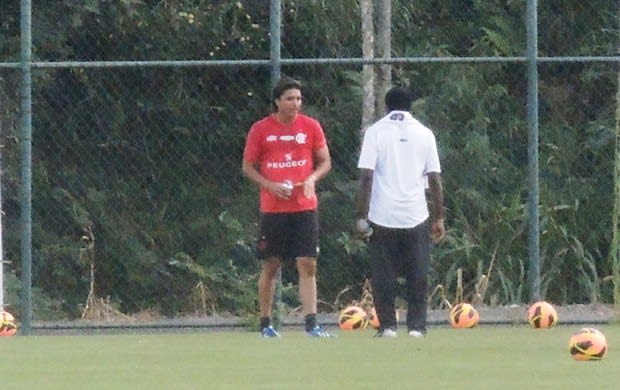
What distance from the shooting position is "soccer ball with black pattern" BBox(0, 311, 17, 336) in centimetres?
1434

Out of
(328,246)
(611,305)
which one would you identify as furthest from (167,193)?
(611,305)

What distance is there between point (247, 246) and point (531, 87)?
10.3 feet

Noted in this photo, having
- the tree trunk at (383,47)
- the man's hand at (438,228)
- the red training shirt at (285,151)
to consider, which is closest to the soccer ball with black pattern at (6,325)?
the red training shirt at (285,151)

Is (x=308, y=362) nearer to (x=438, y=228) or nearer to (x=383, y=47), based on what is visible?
(x=438, y=228)

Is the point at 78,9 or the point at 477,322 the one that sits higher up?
the point at 78,9

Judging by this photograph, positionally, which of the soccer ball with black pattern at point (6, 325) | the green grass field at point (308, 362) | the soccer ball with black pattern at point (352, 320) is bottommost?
the soccer ball with black pattern at point (352, 320)

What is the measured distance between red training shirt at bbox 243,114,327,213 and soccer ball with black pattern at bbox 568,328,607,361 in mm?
3397

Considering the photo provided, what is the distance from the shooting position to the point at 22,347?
12797 mm

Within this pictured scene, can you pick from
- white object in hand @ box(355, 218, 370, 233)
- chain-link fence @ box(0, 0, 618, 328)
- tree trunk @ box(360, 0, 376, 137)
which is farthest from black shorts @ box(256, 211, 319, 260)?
tree trunk @ box(360, 0, 376, 137)

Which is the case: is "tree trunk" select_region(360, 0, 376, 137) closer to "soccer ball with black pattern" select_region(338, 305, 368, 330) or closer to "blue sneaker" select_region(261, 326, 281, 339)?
"soccer ball with black pattern" select_region(338, 305, 368, 330)

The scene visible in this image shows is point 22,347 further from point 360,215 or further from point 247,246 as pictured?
point 247,246

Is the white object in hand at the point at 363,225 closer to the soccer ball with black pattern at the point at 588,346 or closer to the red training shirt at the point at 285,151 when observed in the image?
the red training shirt at the point at 285,151

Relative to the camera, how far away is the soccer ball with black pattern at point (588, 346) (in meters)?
10.7

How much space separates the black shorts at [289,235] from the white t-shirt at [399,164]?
0.53 m
